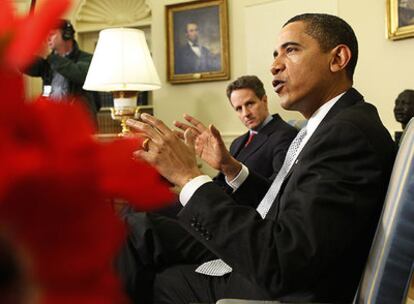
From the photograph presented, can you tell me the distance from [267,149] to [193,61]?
1.82 m

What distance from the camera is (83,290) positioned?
14 centimetres

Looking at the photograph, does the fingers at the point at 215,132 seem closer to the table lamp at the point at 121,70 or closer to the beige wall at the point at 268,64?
the table lamp at the point at 121,70

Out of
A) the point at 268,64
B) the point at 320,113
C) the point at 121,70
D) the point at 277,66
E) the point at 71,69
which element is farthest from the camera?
the point at 268,64

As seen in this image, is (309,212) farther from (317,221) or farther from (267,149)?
(267,149)

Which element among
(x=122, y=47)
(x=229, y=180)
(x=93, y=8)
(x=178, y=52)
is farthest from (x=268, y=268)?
(x=93, y=8)

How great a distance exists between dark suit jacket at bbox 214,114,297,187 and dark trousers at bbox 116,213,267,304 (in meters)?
0.69

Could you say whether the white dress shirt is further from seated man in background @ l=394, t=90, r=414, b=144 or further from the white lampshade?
seated man in background @ l=394, t=90, r=414, b=144

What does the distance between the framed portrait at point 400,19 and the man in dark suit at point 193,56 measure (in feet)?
4.51

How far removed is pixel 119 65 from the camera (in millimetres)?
2625

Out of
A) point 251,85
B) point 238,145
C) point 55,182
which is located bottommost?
point 238,145

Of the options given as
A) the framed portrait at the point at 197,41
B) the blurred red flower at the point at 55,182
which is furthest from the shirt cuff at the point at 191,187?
the framed portrait at the point at 197,41

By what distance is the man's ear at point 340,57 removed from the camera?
1.45m

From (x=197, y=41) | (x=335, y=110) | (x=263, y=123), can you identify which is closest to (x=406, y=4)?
(x=263, y=123)

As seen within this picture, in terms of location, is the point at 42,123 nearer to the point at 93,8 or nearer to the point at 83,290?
the point at 83,290
